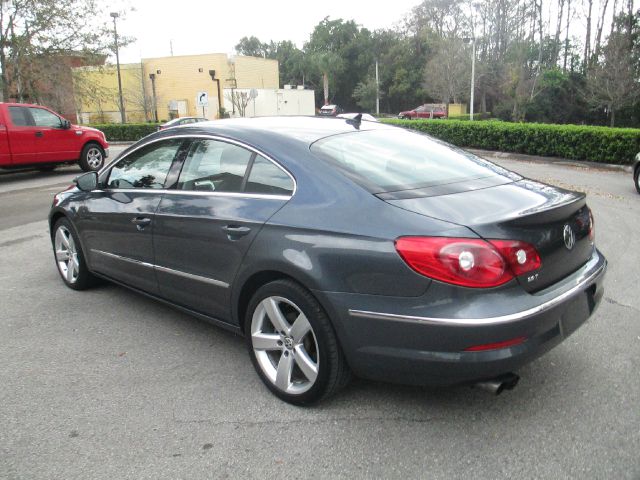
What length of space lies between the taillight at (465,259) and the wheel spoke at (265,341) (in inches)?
39.4

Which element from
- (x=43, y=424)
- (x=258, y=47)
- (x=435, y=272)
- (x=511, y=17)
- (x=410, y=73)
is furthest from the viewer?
(x=258, y=47)

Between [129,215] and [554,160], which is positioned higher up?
[129,215]

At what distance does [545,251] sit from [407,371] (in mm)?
883

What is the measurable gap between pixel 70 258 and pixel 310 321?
10.6 ft

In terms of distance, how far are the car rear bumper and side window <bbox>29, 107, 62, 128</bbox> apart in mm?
12925

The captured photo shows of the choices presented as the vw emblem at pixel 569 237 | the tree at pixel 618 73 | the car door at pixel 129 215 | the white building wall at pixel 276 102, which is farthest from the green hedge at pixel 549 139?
the white building wall at pixel 276 102

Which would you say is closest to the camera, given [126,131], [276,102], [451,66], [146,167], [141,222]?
[141,222]

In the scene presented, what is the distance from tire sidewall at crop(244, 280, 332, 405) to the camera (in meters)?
2.81

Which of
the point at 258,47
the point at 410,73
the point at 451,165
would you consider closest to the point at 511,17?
the point at 410,73

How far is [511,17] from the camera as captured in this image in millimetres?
47719

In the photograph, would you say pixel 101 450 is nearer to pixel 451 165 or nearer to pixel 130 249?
pixel 130 249

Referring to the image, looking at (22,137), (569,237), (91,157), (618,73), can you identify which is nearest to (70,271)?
(569,237)

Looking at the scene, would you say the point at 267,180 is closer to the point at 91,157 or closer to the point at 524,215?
the point at 524,215

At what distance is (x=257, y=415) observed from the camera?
301 centimetres
